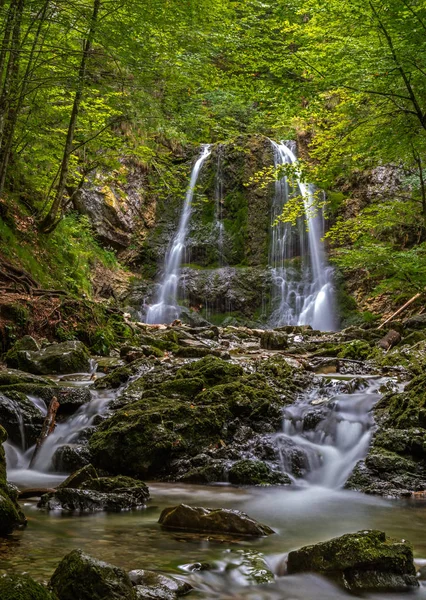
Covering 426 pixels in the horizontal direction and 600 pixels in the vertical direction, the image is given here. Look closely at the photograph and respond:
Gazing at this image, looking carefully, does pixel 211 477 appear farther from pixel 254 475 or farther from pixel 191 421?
pixel 191 421

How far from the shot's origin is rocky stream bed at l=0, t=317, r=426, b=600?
3.01m

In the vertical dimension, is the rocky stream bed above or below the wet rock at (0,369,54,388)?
below

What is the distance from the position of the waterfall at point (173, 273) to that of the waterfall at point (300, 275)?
401cm

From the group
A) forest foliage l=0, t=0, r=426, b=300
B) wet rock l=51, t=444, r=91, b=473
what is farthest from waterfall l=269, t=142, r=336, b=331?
wet rock l=51, t=444, r=91, b=473

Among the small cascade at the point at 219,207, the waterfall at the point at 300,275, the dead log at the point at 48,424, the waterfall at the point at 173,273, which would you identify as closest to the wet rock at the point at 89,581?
the dead log at the point at 48,424

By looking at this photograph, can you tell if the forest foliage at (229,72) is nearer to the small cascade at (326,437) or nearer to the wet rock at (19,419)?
the small cascade at (326,437)

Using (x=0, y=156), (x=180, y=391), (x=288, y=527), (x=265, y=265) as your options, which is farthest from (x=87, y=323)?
(x=265, y=265)

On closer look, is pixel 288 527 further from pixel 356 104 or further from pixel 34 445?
pixel 356 104

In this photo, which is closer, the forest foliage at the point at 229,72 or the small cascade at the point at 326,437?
the small cascade at the point at 326,437

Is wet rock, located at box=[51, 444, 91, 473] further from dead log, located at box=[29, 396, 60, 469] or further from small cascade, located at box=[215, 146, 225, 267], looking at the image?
small cascade, located at box=[215, 146, 225, 267]

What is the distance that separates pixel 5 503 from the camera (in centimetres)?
342

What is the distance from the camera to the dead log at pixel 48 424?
6351mm

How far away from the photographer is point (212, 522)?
3775 mm

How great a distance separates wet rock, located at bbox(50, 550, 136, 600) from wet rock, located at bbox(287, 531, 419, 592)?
1198 millimetres
